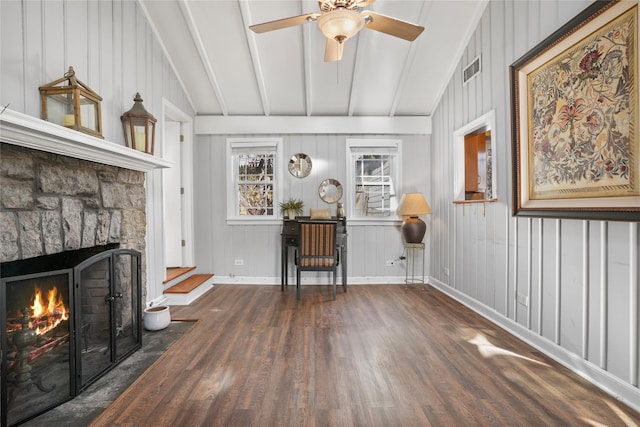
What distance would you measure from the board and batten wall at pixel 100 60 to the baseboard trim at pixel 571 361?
3.55 m

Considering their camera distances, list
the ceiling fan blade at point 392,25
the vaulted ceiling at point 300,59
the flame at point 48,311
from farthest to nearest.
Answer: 1. the vaulted ceiling at point 300,59
2. the ceiling fan blade at point 392,25
3. the flame at point 48,311

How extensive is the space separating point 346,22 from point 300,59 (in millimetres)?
1821

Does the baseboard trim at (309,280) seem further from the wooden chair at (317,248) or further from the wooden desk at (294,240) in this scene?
the wooden chair at (317,248)

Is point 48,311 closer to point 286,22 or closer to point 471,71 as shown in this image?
point 286,22

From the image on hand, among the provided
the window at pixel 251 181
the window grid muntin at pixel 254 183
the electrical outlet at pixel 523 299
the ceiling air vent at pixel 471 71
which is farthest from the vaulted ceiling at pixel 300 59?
the electrical outlet at pixel 523 299

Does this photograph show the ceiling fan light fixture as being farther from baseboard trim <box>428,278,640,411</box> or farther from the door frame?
the door frame

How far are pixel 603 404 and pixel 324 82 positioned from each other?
4004 mm

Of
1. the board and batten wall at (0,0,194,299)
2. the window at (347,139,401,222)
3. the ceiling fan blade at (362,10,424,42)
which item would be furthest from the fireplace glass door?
the window at (347,139,401,222)

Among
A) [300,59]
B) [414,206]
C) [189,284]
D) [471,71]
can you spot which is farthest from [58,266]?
[471,71]

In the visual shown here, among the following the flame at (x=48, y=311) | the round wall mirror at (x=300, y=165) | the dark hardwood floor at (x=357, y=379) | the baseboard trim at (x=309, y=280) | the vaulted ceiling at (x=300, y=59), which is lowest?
the dark hardwood floor at (x=357, y=379)

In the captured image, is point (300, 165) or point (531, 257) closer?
point (531, 257)

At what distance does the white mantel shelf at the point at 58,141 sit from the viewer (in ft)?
4.62

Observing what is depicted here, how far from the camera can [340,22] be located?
204cm

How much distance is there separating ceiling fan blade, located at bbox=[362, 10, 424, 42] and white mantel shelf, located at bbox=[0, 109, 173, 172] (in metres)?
2.04
